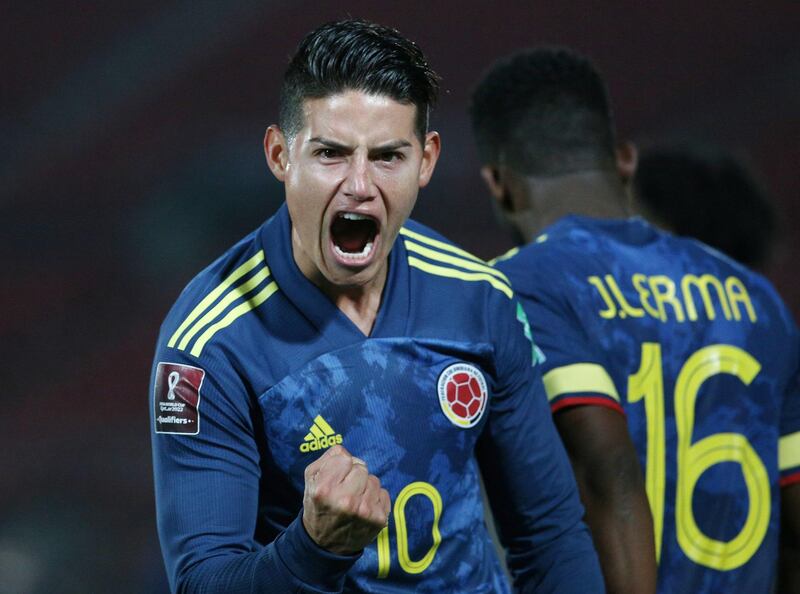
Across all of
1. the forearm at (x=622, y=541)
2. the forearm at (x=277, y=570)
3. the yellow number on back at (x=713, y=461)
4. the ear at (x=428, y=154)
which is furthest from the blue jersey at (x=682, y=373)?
the forearm at (x=277, y=570)

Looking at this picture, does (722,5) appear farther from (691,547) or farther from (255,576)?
(255,576)

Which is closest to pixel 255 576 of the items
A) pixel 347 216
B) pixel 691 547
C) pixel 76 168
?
pixel 347 216

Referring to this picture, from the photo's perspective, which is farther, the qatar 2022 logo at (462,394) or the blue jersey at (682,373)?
the blue jersey at (682,373)

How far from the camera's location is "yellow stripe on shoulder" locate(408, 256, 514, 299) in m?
1.95

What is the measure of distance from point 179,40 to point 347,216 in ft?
18.4

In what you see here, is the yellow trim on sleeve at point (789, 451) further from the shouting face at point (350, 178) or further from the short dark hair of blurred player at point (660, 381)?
the shouting face at point (350, 178)

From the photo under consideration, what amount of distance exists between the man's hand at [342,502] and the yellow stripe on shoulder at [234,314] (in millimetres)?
300

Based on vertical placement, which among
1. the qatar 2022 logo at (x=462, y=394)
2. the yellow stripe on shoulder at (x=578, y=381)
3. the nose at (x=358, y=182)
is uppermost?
the nose at (x=358, y=182)

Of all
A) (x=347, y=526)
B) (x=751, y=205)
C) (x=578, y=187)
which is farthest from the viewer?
(x=751, y=205)

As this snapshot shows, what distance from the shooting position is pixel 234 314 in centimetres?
179

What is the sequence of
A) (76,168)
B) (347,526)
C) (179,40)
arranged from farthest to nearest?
(179,40)
(76,168)
(347,526)

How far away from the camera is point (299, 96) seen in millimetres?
1809

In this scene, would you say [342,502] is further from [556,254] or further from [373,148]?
[556,254]

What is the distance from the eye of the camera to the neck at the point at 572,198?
2.42 m
